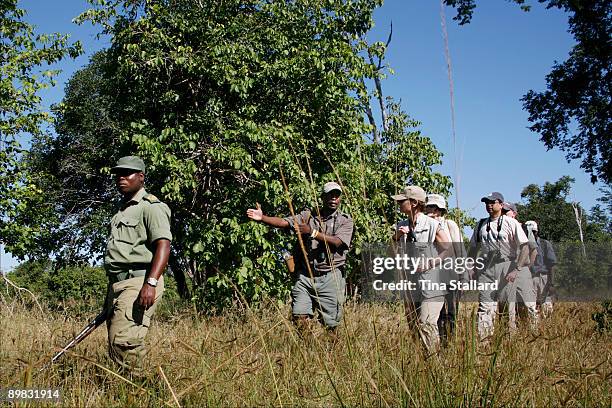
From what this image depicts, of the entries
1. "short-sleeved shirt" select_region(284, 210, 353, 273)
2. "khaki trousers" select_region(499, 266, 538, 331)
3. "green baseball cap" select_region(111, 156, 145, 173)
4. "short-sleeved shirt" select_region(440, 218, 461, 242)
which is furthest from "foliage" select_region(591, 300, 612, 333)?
"green baseball cap" select_region(111, 156, 145, 173)

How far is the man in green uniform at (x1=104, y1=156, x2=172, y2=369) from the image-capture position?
3.65 m

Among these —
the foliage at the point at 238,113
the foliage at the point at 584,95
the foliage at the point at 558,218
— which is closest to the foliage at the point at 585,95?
the foliage at the point at 584,95

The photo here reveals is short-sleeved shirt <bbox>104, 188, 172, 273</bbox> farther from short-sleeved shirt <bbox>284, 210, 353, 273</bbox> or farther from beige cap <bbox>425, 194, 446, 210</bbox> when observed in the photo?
beige cap <bbox>425, 194, 446, 210</bbox>

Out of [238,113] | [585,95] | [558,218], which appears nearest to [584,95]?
[585,95]

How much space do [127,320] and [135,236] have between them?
1.84 feet

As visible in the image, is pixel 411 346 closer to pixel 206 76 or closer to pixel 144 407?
pixel 144 407

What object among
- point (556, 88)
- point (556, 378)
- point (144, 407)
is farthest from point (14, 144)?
point (556, 88)

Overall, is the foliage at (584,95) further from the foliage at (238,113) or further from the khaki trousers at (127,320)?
the khaki trousers at (127,320)

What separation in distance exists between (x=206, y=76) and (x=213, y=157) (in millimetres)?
1519

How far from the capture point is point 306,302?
201 inches

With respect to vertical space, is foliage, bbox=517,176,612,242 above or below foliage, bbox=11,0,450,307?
above

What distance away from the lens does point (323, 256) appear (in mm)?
5141

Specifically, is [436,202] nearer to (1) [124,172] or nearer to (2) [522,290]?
(2) [522,290]

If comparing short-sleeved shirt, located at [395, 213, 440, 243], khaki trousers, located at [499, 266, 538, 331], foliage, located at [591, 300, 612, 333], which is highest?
short-sleeved shirt, located at [395, 213, 440, 243]
